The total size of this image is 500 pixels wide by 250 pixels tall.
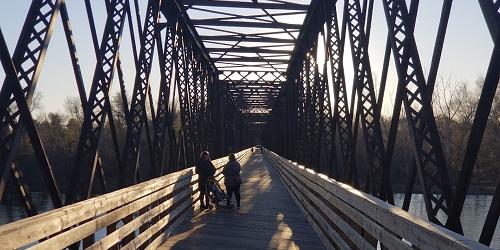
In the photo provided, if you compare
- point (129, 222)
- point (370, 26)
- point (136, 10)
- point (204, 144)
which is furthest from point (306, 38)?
point (129, 222)

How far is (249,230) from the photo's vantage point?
9062mm

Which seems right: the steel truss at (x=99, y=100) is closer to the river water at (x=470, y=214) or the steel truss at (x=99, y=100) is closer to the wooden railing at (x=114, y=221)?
the wooden railing at (x=114, y=221)

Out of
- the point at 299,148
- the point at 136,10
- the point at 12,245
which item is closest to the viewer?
the point at 12,245

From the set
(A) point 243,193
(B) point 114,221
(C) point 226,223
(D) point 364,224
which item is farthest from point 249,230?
(A) point 243,193

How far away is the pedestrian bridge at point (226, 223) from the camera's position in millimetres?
3721

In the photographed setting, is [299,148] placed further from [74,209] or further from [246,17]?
[74,209]

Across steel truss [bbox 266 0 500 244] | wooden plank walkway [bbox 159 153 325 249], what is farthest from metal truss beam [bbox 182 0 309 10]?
wooden plank walkway [bbox 159 153 325 249]

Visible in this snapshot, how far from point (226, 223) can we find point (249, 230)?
0.91 m

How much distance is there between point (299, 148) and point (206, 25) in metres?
6.72

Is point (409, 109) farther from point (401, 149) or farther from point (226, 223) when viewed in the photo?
point (401, 149)

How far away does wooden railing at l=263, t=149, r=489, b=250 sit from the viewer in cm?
334

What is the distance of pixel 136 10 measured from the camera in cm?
→ 1101

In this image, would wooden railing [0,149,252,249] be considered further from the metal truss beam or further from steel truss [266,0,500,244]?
the metal truss beam

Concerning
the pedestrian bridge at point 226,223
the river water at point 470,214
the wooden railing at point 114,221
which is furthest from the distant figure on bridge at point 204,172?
the river water at point 470,214
